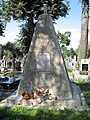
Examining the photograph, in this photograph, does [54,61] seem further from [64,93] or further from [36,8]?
[36,8]

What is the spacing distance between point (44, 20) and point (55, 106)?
3315mm

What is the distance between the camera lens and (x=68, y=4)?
32.4m

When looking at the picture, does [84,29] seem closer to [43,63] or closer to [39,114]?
[43,63]

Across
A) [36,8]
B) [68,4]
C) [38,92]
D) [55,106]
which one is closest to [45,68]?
[38,92]

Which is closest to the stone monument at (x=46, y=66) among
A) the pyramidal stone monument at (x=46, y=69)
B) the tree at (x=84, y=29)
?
the pyramidal stone monument at (x=46, y=69)

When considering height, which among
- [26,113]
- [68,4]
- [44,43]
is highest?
[68,4]

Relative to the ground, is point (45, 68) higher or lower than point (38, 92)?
higher

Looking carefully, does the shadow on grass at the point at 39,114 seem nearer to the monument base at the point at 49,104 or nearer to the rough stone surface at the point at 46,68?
the monument base at the point at 49,104

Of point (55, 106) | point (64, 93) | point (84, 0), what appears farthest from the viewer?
point (84, 0)

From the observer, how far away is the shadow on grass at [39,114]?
7.04m

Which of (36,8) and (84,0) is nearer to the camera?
(84,0)

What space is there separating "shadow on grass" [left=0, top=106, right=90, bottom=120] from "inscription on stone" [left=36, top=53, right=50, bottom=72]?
6.46 feet

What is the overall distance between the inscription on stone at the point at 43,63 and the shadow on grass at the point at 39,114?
1.97 metres

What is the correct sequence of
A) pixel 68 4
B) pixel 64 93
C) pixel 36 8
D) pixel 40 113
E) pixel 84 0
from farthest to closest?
pixel 68 4 → pixel 36 8 → pixel 84 0 → pixel 64 93 → pixel 40 113
